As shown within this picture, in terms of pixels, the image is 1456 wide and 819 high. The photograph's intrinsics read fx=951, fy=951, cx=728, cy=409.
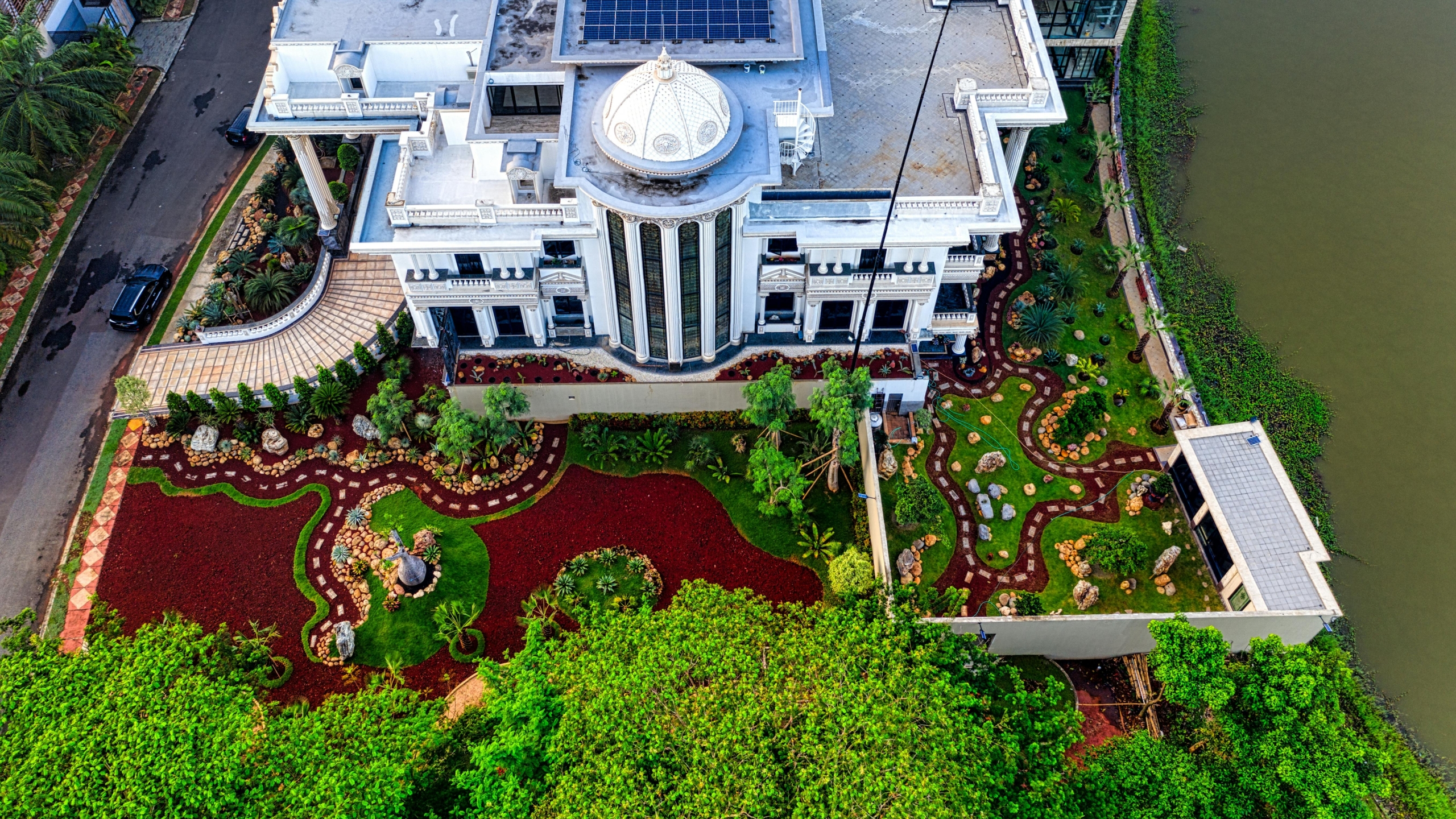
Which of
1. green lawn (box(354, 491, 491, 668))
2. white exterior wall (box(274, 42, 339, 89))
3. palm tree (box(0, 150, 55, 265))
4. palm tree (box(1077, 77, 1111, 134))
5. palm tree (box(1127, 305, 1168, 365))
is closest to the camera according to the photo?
green lawn (box(354, 491, 491, 668))

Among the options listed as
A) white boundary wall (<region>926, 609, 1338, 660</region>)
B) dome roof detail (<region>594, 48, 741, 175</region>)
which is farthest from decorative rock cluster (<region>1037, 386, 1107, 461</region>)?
dome roof detail (<region>594, 48, 741, 175</region>)

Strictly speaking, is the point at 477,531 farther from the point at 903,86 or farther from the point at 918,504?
the point at 903,86

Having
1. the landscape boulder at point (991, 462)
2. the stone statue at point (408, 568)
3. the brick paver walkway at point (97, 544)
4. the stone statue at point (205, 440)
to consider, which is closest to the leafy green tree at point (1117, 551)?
the landscape boulder at point (991, 462)

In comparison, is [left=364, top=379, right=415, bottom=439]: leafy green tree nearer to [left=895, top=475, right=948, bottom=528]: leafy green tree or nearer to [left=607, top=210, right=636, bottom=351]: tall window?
[left=607, top=210, right=636, bottom=351]: tall window

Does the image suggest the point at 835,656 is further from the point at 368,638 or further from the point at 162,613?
the point at 162,613

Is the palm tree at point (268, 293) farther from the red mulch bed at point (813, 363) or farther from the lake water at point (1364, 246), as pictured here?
the lake water at point (1364, 246)
